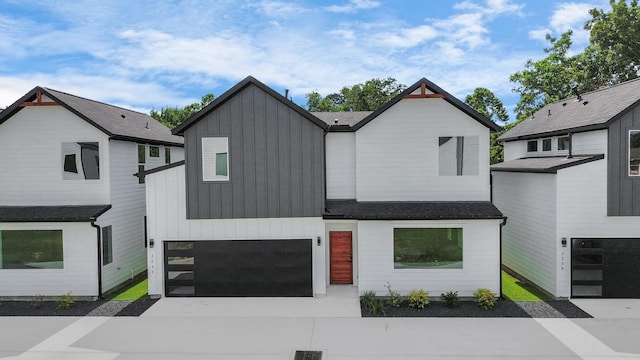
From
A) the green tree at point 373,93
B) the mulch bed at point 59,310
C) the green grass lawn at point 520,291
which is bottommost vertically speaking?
the mulch bed at point 59,310

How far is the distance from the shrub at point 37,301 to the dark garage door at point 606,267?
1681 centimetres

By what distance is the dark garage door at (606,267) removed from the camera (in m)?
11.9

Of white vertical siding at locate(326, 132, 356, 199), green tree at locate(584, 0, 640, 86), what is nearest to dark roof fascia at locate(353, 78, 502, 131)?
white vertical siding at locate(326, 132, 356, 199)

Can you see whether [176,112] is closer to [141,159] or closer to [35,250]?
[141,159]

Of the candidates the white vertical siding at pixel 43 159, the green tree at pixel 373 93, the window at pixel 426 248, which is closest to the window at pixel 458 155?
the window at pixel 426 248

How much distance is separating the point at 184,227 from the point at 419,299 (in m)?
7.89

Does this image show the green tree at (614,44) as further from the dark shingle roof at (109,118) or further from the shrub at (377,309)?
the dark shingle roof at (109,118)

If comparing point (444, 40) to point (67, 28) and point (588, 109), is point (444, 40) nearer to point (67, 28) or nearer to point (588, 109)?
point (588, 109)

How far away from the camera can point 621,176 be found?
38.3 feet

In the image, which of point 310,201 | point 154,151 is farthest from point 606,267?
point 154,151

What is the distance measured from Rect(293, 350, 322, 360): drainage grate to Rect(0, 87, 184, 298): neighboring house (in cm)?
786

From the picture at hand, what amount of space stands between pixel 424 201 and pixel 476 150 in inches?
93.8

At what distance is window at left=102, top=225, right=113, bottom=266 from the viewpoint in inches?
508

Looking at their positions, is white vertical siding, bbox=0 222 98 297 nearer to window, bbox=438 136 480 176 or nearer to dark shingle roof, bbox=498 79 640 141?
window, bbox=438 136 480 176
